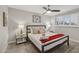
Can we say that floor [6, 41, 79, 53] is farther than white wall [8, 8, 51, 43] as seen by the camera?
No

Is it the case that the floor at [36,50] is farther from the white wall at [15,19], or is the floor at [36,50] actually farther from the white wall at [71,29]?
the white wall at [15,19]

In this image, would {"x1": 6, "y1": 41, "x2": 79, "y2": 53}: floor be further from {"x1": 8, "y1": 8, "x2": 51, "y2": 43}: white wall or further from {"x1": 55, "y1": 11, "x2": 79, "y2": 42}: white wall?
{"x1": 8, "y1": 8, "x2": 51, "y2": 43}: white wall

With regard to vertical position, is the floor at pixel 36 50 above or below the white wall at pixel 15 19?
below

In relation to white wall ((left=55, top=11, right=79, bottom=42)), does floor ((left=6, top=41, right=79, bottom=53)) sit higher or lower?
lower

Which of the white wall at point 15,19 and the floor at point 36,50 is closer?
the floor at point 36,50

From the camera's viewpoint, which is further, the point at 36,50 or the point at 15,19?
the point at 15,19

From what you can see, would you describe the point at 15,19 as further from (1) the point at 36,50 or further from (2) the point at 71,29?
(2) the point at 71,29

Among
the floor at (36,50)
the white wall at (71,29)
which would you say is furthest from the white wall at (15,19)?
the white wall at (71,29)

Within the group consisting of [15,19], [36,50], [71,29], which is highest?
[15,19]

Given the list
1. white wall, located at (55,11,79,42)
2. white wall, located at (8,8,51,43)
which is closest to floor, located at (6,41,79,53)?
white wall, located at (55,11,79,42)

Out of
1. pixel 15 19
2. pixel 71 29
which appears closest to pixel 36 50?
pixel 15 19
